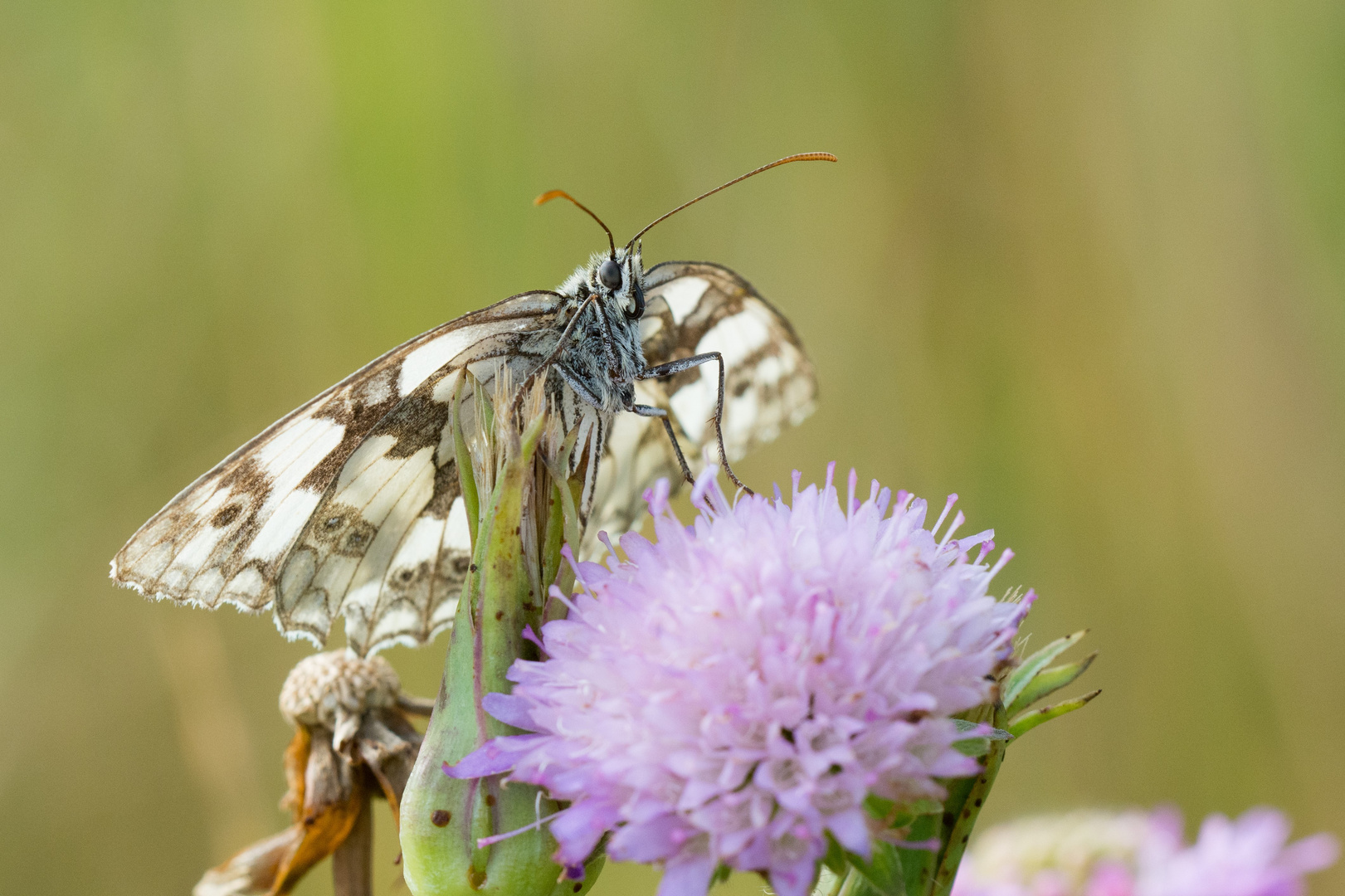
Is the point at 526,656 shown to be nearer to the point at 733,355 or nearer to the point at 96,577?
the point at 733,355

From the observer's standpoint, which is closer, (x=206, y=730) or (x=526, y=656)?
(x=526, y=656)

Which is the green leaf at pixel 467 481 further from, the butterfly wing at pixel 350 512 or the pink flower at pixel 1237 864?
the pink flower at pixel 1237 864

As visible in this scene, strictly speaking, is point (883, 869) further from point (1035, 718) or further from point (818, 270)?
point (818, 270)

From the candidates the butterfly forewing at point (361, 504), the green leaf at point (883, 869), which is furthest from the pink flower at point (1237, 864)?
the butterfly forewing at point (361, 504)

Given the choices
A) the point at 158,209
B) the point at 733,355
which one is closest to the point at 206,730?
the point at 733,355

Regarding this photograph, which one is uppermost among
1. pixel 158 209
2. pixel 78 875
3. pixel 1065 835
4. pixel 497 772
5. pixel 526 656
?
pixel 158 209
